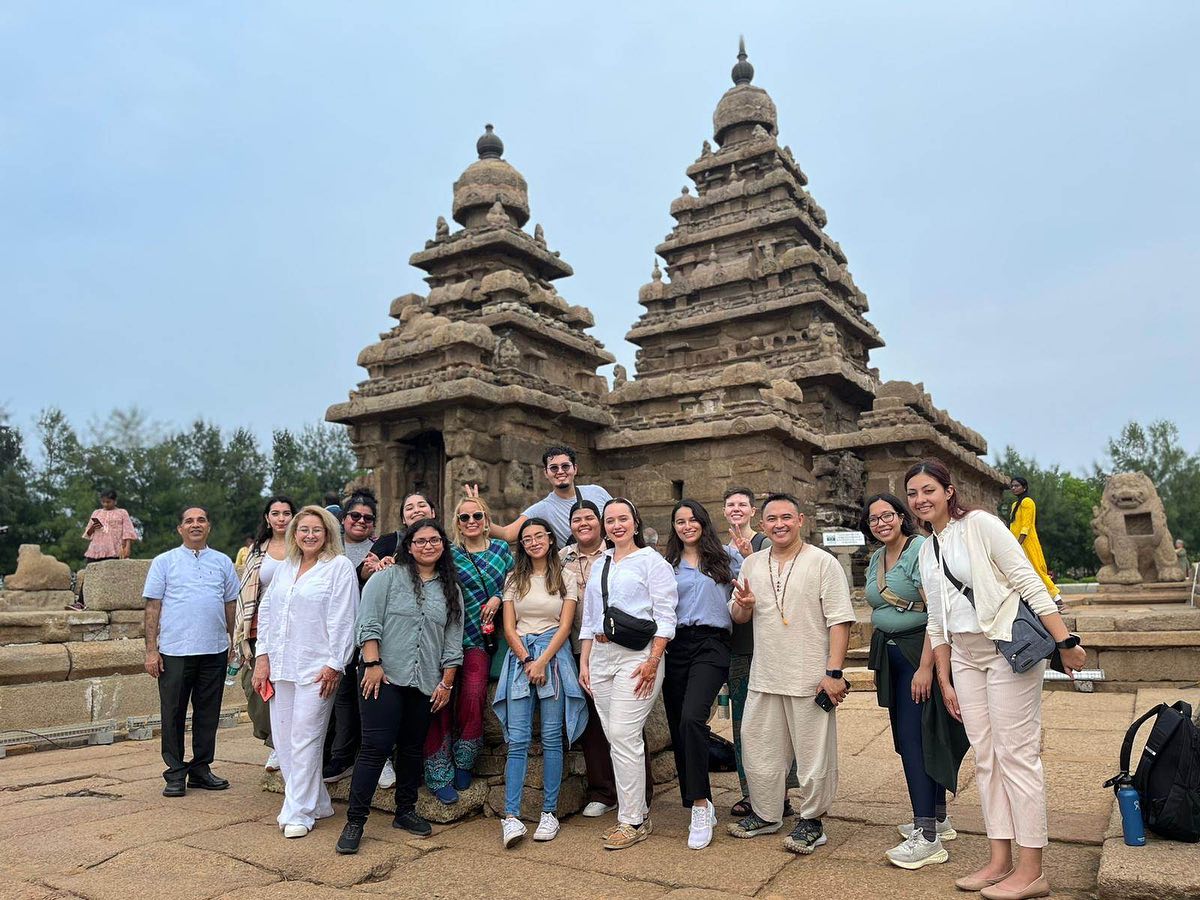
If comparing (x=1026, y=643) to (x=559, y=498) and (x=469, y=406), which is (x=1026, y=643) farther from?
(x=469, y=406)

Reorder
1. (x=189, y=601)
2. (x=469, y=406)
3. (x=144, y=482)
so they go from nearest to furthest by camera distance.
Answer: (x=189, y=601) → (x=469, y=406) → (x=144, y=482)

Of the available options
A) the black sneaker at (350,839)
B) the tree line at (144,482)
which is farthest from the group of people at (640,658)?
the tree line at (144,482)

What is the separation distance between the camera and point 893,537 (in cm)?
416

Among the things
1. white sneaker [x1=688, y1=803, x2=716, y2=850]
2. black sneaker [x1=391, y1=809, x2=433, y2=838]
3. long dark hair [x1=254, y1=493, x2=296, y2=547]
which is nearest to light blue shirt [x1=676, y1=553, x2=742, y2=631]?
white sneaker [x1=688, y1=803, x2=716, y2=850]

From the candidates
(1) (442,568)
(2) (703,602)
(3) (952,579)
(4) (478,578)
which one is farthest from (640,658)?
(3) (952,579)

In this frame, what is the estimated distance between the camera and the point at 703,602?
438cm

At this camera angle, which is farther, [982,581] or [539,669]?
[539,669]

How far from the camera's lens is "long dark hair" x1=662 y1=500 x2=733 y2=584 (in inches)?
176

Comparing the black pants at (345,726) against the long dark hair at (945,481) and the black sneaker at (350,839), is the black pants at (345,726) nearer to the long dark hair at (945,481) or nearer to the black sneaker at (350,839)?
the black sneaker at (350,839)

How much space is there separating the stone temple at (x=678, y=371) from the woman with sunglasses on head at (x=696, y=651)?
7741 millimetres

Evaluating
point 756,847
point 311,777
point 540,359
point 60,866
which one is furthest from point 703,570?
point 540,359

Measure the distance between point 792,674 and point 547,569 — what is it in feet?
4.45

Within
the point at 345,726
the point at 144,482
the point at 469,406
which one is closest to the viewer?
the point at 345,726

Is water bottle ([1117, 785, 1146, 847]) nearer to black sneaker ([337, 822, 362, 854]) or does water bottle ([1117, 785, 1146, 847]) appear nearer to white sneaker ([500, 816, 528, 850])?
white sneaker ([500, 816, 528, 850])
